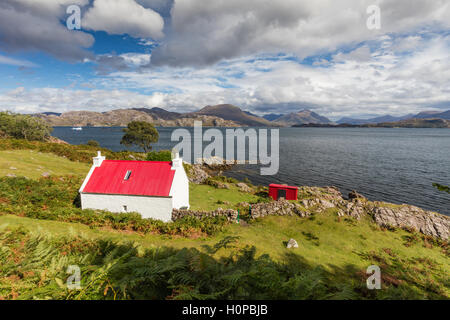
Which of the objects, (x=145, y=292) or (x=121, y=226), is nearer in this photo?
(x=145, y=292)

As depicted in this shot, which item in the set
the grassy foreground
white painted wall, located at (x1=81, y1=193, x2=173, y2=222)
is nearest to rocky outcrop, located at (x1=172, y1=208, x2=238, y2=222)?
white painted wall, located at (x1=81, y1=193, x2=173, y2=222)

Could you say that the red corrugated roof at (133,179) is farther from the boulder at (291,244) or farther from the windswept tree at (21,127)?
the windswept tree at (21,127)

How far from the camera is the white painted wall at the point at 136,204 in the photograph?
2244cm

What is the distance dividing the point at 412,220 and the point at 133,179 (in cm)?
3034

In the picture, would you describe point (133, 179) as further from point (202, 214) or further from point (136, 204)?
point (202, 214)

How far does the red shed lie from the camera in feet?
111

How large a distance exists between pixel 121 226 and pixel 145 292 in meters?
16.0

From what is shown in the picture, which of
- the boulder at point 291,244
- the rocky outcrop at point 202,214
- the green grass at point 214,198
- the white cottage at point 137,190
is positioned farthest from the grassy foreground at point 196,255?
the white cottage at point 137,190

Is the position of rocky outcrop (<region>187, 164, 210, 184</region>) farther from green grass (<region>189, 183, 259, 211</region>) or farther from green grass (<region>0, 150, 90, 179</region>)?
green grass (<region>0, 150, 90, 179</region>)
